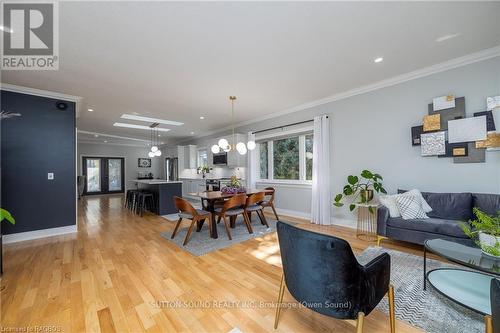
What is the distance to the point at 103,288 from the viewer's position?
6.82 feet

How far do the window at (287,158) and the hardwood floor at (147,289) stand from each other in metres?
2.20

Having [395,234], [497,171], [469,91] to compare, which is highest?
[469,91]

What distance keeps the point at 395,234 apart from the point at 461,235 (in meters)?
0.69

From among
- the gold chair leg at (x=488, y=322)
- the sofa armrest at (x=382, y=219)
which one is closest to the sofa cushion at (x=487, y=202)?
the sofa armrest at (x=382, y=219)

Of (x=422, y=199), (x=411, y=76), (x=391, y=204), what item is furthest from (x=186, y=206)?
(x=411, y=76)

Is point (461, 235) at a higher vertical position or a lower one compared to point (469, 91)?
lower

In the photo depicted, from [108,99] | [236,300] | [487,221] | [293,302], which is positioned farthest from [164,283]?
[108,99]

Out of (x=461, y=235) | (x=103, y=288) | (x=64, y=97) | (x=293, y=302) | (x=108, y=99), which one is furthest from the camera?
(x=108, y=99)

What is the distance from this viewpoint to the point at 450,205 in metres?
2.86

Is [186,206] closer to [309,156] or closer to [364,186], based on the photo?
[309,156]

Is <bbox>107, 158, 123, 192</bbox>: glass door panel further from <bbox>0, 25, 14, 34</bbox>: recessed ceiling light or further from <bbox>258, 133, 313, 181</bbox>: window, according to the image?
<bbox>0, 25, 14, 34</bbox>: recessed ceiling light

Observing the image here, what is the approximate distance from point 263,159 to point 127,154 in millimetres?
8340

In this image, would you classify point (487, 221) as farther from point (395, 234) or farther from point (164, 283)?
point (164, 283)

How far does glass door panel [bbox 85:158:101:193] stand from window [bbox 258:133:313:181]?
872 cm
